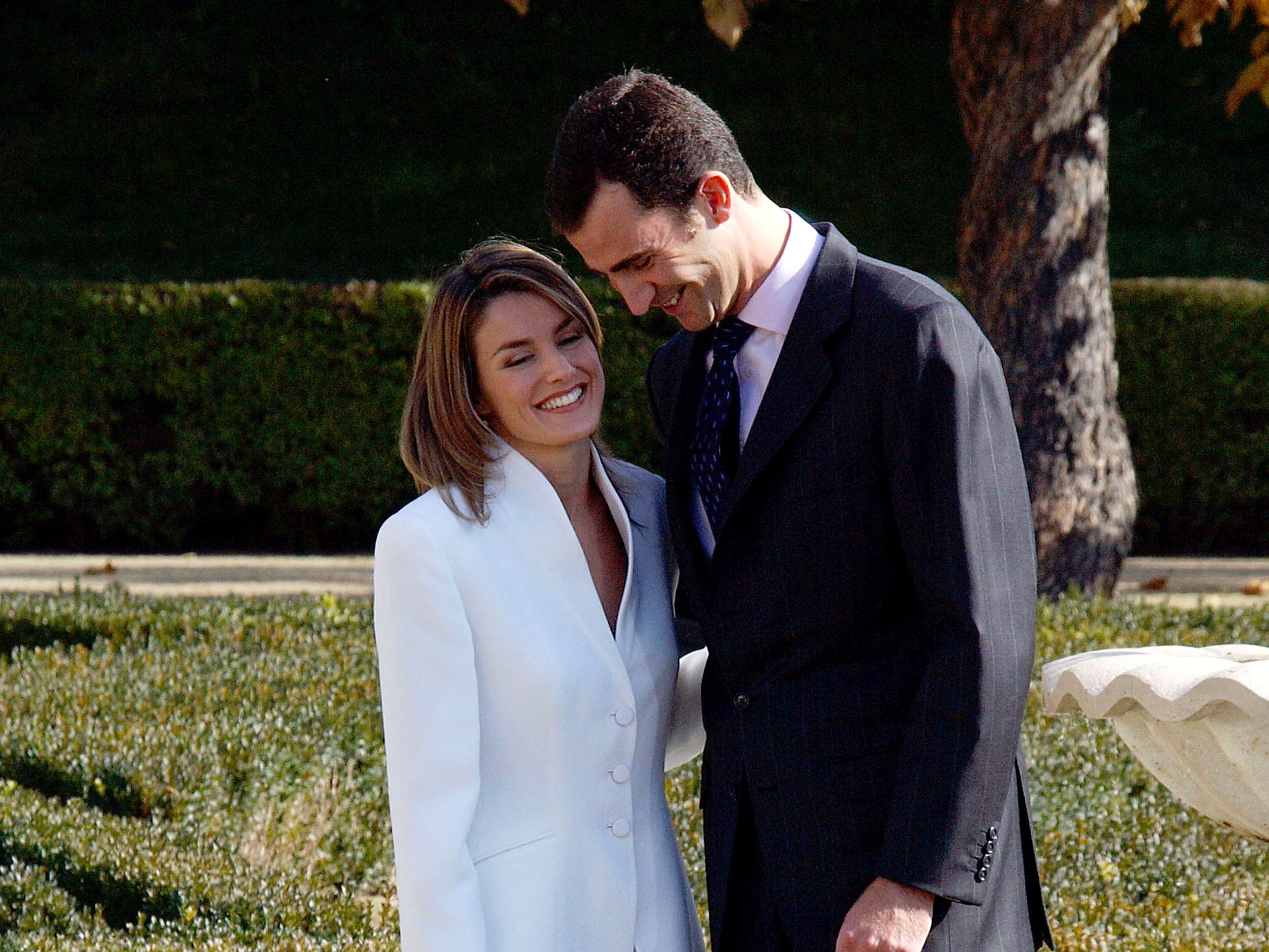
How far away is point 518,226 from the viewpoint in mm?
13492

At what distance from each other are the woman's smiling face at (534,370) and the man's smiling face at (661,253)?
0.23 metres

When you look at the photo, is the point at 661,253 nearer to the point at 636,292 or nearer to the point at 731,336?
the point at 636,292

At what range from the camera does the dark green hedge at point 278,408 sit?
999 centimetres

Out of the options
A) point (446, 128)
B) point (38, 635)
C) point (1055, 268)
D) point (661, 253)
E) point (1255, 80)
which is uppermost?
point (446, 128)

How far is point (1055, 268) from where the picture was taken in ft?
22.2

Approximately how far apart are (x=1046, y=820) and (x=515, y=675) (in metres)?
2.47

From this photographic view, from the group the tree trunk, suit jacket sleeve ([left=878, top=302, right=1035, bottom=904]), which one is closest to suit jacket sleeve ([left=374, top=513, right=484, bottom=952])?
suit jacket sleeve ([left=878, top=302, right=1035, bottom=904])

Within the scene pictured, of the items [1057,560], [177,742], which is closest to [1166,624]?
[1057,560]

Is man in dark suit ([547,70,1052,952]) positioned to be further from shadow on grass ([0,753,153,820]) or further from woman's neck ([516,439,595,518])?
shadow on grass ([0,753,153,820])

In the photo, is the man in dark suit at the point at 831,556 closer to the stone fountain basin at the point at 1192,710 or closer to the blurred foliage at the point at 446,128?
the stone fountain basin at the point at 1192,710

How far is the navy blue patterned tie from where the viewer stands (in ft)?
7.52

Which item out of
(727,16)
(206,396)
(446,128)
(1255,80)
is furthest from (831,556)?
(446,128)

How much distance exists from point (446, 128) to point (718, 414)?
13831 mm

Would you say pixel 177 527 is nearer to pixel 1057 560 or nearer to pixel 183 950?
pixel 1057 560
